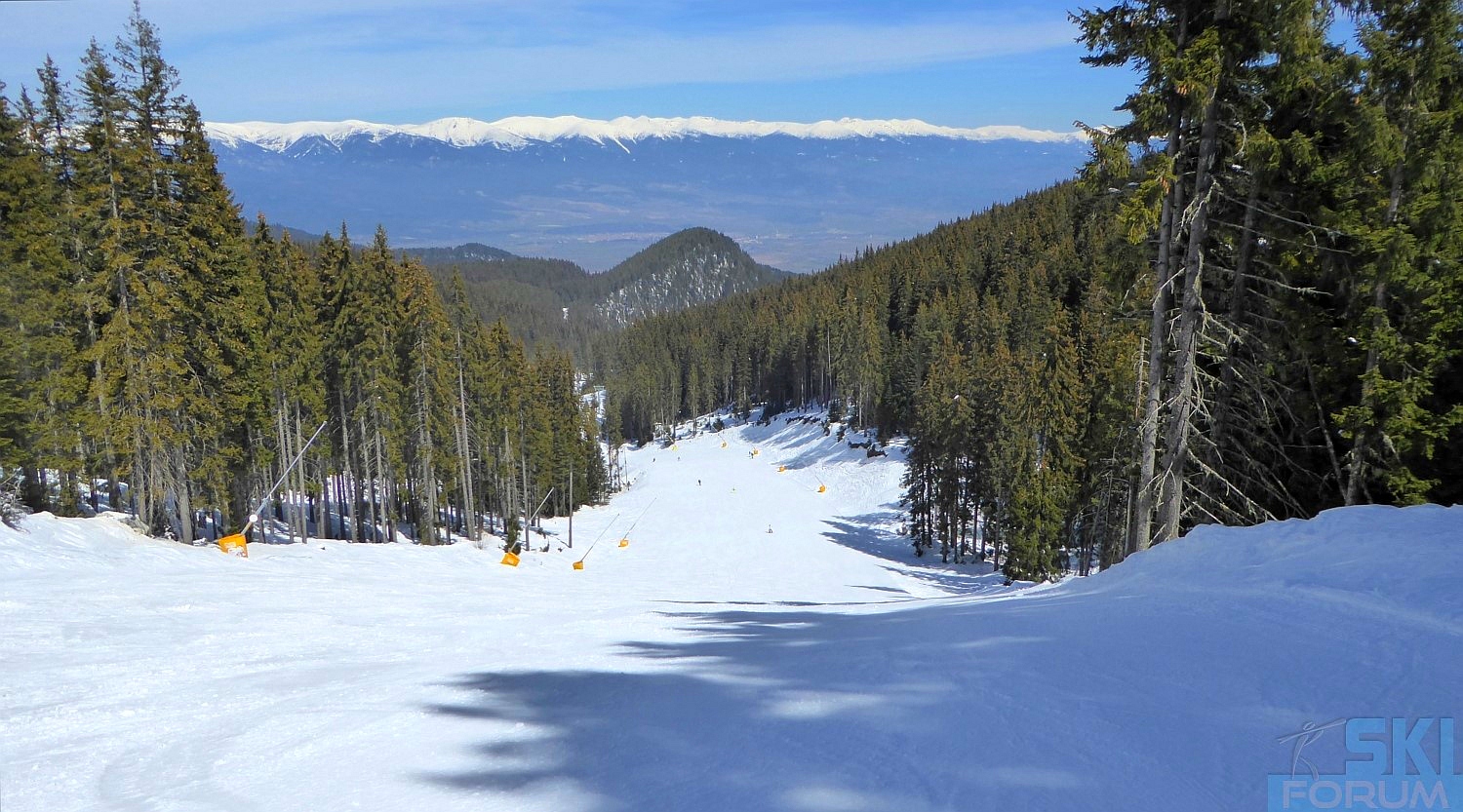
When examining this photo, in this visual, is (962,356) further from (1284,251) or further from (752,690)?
(752,690)

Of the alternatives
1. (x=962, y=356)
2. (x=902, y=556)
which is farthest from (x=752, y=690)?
(x=962, y=356)

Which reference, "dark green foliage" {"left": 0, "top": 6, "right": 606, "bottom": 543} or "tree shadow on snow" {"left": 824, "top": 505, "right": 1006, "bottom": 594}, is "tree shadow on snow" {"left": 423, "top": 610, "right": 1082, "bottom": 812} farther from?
"tree shadow on snow" {"left": 824, "top": 505, "right": 1006, "bottom": 594}

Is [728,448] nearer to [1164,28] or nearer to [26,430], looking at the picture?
[26,430]

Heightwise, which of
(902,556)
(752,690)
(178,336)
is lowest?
(902,556)

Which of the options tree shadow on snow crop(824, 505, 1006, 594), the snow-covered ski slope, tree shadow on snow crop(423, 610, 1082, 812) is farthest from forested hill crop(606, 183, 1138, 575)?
tree shadow on snow crop(423, 610, 1082, 812)

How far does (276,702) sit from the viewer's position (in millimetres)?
6617

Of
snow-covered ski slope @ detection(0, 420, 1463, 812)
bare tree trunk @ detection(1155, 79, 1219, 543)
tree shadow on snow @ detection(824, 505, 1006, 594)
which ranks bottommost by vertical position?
tree shadow on snow @ detection(824, 505, 1006, 594)

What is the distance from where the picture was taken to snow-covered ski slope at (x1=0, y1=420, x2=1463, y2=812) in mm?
4199

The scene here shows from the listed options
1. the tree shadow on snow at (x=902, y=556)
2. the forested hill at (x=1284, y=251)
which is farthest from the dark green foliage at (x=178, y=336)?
the tree shadow on snow at (x=902, y=556)

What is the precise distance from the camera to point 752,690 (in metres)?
5.90

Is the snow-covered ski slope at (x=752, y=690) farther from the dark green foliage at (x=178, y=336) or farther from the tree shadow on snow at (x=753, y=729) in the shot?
the dark green foliage at (x=178, y=336)

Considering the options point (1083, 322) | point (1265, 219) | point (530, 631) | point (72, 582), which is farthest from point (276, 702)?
point (1083, 322)

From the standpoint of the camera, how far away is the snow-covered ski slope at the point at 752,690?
4199mm

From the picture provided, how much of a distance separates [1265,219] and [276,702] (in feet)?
57.9
